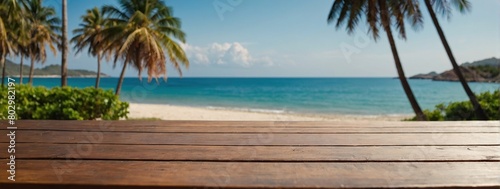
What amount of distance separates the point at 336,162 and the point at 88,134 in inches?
50.7

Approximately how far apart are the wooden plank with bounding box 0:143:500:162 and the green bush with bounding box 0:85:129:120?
476cm

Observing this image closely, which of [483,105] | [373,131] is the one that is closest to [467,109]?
[483,105]

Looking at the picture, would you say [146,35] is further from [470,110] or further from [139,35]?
[470,110]

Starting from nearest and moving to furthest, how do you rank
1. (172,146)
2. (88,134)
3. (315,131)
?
(172,146) < (88,134) < (315,131)

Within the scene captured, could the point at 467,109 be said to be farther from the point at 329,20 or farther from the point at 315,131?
the point at 315,131

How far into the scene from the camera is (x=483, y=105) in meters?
7.47

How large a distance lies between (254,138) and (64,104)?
17.3 feet

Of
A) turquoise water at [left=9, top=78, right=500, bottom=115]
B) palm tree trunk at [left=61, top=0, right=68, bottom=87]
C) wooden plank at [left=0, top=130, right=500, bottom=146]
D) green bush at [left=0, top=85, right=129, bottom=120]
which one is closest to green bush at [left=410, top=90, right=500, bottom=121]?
turquoise water at [left=9, top=78, right=500, bottom=115]

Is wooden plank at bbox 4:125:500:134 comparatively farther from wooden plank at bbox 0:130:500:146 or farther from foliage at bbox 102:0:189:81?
foliage at bbox 102:0:189:81

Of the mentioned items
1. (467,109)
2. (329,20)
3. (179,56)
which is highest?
(329,20)

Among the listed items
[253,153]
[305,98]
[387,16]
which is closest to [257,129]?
[253,153]

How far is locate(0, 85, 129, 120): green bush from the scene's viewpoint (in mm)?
5273

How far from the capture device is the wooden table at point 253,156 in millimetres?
884

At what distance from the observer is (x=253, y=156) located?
3.72ft
